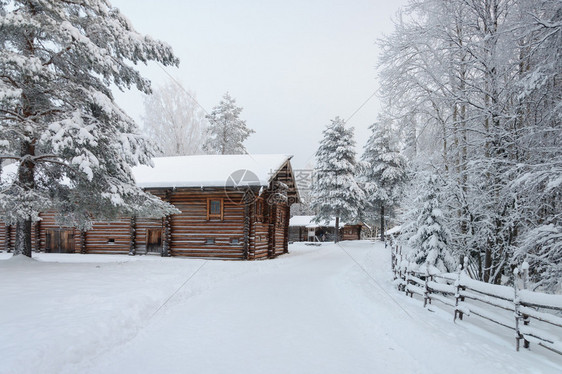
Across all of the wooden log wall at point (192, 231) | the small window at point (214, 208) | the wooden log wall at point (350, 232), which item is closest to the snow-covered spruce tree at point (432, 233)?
the wooden log wall at point (192, 231)

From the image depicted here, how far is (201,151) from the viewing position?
39.5 m

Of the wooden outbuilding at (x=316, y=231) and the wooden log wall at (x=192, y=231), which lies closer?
the wooden log wall at (x=192, y=231)

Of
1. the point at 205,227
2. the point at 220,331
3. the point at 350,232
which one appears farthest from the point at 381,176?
the point at 220,331

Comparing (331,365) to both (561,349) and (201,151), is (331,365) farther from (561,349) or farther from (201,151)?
(201,151)

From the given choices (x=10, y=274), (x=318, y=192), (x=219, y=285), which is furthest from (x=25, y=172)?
(x=318, y=192)

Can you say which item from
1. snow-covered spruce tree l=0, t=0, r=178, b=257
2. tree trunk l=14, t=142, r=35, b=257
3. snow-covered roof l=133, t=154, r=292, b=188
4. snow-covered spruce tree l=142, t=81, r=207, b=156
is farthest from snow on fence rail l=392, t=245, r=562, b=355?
snow-covered spruce tree l=142, t=81, r=207, b=156

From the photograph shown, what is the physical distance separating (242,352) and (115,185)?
7.83 metres

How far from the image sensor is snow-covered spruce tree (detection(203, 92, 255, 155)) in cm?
4012

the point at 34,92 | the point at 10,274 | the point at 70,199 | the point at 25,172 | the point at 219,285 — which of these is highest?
the point at 34,92

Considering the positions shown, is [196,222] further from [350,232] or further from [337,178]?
[350,232]

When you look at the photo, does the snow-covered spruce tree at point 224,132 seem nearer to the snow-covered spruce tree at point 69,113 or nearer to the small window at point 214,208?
the small window at point 214,208

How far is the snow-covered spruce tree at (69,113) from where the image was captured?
906 cm

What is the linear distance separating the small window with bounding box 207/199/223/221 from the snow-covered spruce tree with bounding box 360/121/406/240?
64.5ft

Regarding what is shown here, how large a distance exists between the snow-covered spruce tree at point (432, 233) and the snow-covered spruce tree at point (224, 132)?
31659 millimetres
